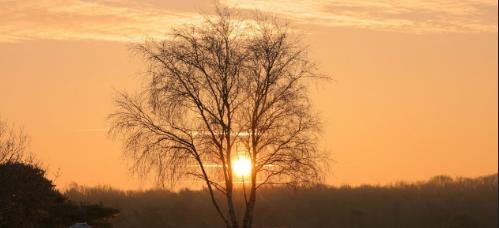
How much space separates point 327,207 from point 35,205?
→ 45772mm

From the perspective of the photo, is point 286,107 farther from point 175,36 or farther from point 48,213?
point 48,213

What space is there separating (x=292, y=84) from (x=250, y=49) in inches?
92.0

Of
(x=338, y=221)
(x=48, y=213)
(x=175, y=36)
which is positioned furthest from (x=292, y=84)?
(x=338, y=221)

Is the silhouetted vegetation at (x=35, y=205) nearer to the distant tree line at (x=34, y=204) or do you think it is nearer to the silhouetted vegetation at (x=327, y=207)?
the distant tree line at (x=34, y=204)

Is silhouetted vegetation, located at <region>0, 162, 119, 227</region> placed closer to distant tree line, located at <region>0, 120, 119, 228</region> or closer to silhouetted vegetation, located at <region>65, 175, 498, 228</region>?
distant tree line, located at <region>0, 120, 119, 228</region>

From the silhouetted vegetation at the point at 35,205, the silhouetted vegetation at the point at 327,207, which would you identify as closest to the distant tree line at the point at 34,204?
the silhouetted vegetation at the point at 35,205

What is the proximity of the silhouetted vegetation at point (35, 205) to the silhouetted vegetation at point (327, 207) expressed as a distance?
95.3 feet

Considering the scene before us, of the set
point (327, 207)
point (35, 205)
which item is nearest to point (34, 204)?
point (35, 205)

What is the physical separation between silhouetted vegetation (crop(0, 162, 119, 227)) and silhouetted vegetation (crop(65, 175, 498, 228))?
29045 mm

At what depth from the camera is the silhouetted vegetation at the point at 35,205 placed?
5312 centimetres

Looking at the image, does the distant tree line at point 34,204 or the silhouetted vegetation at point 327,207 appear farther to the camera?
the silhouetted vegetation at point 327,207

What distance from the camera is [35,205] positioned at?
179 ft

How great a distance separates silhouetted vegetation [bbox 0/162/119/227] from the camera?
174 ft

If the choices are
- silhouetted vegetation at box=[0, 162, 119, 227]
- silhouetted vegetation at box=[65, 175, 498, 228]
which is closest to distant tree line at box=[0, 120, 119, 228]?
silhouetted vegetation at box=[0, 162, 119, 227]
